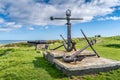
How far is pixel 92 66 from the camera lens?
547 inches

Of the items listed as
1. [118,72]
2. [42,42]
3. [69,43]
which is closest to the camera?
[118,72]

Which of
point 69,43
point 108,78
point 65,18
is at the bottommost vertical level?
point 108,78

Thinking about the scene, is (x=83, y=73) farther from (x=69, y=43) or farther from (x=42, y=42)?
(x=42, y=42)

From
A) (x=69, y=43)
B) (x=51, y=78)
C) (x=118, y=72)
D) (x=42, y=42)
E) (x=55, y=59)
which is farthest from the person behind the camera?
(x=42, y=42)

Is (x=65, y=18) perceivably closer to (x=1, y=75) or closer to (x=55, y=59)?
(x=55, y=59)

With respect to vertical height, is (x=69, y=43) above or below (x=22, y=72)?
above

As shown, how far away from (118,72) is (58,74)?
395 centimetres

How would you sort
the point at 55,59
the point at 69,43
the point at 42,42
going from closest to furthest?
1. the point at 55,59
2. the point at 69,43
3. the point at 42,42

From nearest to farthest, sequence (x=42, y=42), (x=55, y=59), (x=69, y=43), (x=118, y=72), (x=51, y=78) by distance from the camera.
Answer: (x=51, y=78) → (x=118, y=72) → (x=55, y=59) → (x=69, y=43) → (x=42, y=42)

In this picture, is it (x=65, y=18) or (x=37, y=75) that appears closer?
(x=37, y=75)

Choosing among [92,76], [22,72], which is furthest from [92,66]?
[22,72]

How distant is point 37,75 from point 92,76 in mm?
3449

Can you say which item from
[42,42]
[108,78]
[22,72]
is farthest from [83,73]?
[42,42]

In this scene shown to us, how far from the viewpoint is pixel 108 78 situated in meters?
13.5
